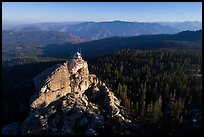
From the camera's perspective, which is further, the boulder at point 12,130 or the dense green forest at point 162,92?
the dense green forest at point 162,92

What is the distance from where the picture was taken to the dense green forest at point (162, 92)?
56.2 m

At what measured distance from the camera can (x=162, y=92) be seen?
70.9 metres

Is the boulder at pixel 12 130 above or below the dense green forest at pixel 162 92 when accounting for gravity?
below

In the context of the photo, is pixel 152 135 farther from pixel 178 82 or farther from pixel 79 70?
pixel 178 82

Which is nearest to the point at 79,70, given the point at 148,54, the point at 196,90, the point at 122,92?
the point at 122,92

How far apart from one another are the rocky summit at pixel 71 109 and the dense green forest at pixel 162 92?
4.03m

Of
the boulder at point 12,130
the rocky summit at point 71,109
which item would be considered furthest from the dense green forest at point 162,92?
the boulder at point 12,130

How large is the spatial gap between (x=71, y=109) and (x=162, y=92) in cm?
2592

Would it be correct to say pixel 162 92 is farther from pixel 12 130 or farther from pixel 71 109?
pixel 12 130

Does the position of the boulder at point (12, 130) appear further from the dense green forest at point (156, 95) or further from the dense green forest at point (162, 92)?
the dense green forest at point (162, 92)

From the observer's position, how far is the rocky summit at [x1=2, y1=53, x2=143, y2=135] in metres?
49.8

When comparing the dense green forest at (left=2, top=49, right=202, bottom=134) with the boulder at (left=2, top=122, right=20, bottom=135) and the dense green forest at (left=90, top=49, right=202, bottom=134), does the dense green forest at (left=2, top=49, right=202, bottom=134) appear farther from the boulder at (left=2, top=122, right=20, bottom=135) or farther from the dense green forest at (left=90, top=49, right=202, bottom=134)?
the boulder at (left=2, top=122, right=20, bottom=135)

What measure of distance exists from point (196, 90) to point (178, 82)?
7.89m

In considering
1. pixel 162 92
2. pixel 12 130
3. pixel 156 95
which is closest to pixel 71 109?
pixel 12 130
